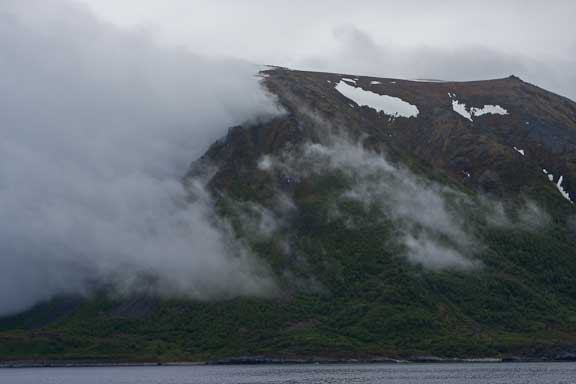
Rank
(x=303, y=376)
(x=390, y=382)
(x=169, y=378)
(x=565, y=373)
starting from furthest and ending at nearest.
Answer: (x=169, y=378)
(x=303, y=376)
(x=565, y=373)
(x=390, y=382)

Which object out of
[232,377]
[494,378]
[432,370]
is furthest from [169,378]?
[494,378]

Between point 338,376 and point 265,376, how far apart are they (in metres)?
17.3

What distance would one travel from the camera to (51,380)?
19162cm

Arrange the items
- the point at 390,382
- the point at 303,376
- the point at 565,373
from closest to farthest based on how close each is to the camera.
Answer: the point at 390,382
the point at 565,373
the point at 303,376

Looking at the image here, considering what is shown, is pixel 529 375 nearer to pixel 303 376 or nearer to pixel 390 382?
pixel 390 382

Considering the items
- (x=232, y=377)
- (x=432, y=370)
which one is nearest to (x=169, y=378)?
(x=232, y=377)

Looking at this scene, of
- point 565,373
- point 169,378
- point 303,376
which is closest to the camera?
point 565,373

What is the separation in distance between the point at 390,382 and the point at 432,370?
137 ft

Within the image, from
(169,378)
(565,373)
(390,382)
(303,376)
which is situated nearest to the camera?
(390,382)

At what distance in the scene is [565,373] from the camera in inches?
6442

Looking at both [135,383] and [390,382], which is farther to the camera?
[135,383]

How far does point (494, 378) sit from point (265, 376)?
46.2 m

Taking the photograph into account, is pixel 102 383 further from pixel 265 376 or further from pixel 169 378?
pixel 265 376

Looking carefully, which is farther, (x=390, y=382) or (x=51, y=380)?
(x=51, y=380)
